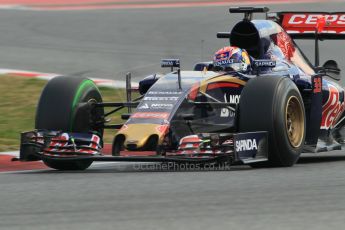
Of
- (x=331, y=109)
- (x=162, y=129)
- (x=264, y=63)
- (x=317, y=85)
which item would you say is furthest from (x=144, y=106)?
(x=331, y=109)

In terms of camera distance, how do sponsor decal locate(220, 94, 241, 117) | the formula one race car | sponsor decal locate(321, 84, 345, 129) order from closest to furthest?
the formula one race car
sponsor decal locate(220, 94, 241, 117)
sponsor decal locate(321, 84, 345, 129)

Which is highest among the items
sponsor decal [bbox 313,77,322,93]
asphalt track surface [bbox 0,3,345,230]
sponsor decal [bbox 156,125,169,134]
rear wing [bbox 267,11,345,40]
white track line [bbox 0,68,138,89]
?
rear wing [bbox 267,11,345,40]

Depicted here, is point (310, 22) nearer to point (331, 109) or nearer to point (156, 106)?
point (331, 109)

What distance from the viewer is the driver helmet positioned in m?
10.3

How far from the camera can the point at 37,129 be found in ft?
32.2

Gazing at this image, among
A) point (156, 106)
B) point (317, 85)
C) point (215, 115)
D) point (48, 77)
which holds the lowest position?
point (215, 115)

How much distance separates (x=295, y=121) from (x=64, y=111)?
7.48 ft

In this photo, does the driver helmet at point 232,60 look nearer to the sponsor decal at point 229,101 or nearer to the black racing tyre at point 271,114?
the sponsor decal at point 229,101

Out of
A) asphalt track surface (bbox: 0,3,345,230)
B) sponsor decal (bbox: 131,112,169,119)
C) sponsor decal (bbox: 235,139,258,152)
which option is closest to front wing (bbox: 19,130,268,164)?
sponsor decal (bbox: 235,139,258,152)

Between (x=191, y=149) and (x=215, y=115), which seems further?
(x=215, y=115)

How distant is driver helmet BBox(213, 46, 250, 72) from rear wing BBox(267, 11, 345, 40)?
168 centimetres

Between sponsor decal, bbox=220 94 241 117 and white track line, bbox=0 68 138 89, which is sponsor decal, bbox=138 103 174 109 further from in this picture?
white track line, bbox=0 68 138 89

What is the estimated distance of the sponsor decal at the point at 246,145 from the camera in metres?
8.93

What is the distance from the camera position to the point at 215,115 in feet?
32.4
